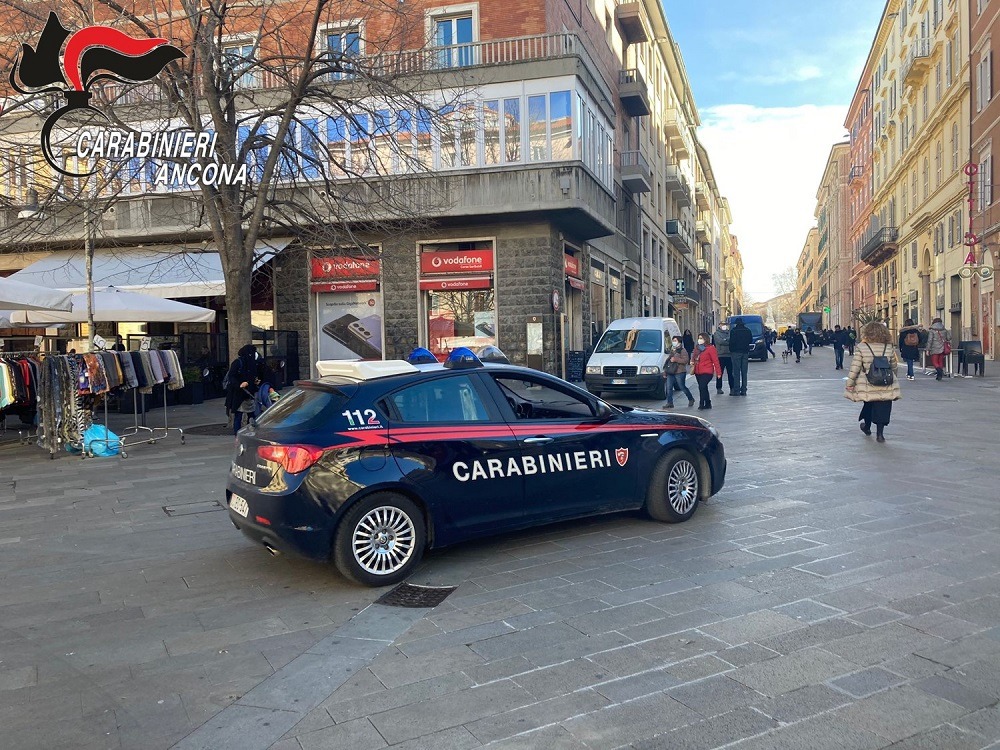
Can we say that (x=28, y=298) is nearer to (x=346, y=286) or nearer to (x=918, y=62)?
(x=346, y=286)

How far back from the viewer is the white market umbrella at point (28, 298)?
11.8 m

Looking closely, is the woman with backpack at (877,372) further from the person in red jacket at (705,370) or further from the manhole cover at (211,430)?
the manhole cover at (211,430)

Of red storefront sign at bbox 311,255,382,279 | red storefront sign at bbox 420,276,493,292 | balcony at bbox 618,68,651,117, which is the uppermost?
balcony at bbox 618,68,651,117

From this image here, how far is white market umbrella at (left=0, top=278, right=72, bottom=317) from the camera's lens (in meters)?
11.8

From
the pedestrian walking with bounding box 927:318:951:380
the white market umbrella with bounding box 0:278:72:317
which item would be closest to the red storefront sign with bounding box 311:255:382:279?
the white market umbrella with bounding box 0:278:72:317

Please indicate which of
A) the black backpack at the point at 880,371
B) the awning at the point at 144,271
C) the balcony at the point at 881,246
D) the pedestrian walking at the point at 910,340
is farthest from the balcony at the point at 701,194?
the black backpack at the point at 880,371

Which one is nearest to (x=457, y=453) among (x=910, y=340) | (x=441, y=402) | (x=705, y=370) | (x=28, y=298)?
(x=441, y=402)

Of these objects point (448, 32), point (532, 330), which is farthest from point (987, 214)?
point (448, 32)

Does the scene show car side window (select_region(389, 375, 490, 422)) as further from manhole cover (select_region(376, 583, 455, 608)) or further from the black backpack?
the black backpack

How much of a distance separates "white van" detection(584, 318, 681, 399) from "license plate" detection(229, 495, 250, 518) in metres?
13.7

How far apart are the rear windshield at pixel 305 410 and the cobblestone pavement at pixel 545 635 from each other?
1043mm

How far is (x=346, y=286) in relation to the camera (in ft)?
81.5

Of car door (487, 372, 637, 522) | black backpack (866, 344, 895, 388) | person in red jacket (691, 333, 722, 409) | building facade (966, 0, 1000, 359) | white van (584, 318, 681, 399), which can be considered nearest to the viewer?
car door (487, 372, 637, 522)

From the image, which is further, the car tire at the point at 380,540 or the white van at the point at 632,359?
the white van at the point at 632,359
